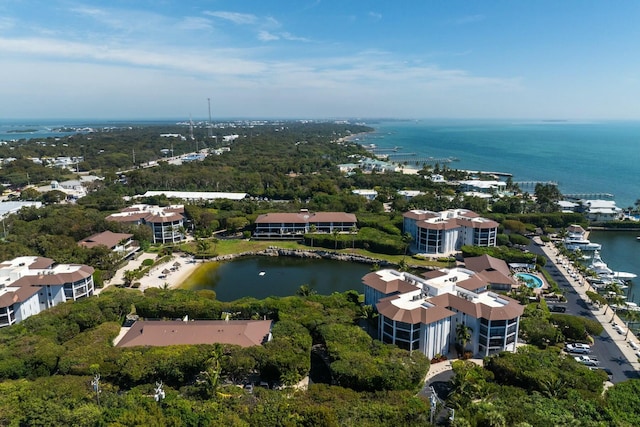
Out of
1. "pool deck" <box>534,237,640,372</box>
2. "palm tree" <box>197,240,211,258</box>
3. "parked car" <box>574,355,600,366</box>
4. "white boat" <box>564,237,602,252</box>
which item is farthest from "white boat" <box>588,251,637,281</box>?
Answer: "palm tree" <box>197,240,211,258</box>

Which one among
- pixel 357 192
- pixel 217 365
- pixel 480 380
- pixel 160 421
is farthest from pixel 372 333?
pixel 357 192

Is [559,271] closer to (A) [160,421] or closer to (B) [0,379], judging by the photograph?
(A) [160,421]

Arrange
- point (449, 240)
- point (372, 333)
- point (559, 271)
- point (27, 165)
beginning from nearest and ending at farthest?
1. point (372, 333)
2. point (559, 271)
3. point (449, 240)
4. point (27, 165)

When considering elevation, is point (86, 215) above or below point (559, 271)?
above

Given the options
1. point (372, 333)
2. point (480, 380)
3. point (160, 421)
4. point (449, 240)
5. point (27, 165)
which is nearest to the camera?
point (160, 421)

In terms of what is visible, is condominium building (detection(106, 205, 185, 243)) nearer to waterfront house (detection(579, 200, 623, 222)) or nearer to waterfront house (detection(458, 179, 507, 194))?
waterfront house (detection(458, 179, 507, 194))

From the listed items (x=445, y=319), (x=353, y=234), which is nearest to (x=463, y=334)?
(x=445, y=319)

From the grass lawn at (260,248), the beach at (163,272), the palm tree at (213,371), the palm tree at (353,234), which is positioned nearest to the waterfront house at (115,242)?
the beach at (163,272)

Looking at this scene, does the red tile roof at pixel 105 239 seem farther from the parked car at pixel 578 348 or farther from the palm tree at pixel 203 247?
the parked car at pixel 578 348
